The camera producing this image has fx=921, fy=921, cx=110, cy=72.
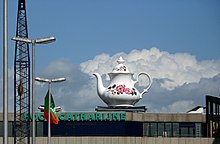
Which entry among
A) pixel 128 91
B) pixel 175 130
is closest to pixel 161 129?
pixel 175 130

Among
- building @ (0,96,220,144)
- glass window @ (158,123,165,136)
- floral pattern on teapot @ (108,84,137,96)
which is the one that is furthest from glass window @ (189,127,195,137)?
floral pattern on teapot @ (108,84,137,96)

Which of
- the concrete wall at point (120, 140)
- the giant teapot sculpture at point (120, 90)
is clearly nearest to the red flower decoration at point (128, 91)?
the giant teapot sculpture at point (120, 90)

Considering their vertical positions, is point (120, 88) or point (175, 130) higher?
point (120, 88)

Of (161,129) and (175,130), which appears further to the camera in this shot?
(161,129)

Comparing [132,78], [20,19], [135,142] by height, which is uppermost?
[20,19]

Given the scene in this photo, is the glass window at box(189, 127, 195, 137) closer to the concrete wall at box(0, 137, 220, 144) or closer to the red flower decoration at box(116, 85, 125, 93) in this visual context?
the concrete wall at box(0, 137, 220, 144)

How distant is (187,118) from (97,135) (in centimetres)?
947

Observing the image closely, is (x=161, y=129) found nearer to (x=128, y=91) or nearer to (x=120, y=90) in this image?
(x=128, y=91)

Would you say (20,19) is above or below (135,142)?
above

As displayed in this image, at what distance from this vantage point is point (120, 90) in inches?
3669

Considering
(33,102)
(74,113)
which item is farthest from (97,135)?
(33,102)

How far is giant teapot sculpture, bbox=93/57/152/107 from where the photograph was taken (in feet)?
303

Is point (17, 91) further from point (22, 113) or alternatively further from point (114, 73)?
point (114, 73)

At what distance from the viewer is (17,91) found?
102 meters
